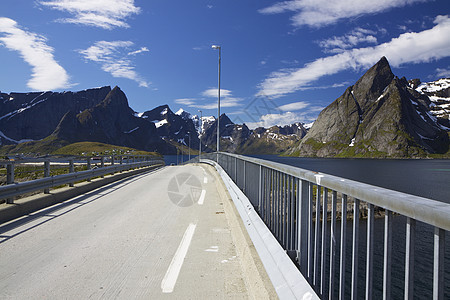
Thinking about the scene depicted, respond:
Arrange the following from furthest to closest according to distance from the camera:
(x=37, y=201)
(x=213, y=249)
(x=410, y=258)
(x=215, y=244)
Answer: (x=37, y=201) → (x=215, y=244) → (x=213, y=249) → (x=410, y=258)

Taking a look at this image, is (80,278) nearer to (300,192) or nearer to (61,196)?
(300,192)

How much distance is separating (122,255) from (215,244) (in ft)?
5.59

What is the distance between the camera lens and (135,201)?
1071cm

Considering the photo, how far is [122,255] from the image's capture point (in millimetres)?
5234

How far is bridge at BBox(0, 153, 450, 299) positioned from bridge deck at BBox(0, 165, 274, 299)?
18 mm

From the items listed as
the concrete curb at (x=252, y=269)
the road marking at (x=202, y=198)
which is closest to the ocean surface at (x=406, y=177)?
the road marking at (x=202, y=198)

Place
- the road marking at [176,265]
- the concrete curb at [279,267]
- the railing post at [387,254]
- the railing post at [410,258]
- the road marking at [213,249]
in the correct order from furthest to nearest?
the road marking at [213,249] → the road marking at [176,265] → the concrete curb at [279,267] → the railing post at [387,254] → the railing post at [410,258]

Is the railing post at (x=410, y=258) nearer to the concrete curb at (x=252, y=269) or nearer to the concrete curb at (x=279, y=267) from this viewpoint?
the concrete curb at (x=279, y=267)

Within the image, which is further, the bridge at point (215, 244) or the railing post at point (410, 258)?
Result: the bridge at point (215, 244)

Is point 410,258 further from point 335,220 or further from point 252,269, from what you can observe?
point 252,269

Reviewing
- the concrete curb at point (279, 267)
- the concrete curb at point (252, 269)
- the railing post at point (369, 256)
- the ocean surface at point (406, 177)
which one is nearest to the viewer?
the railing post at point (369, 256)

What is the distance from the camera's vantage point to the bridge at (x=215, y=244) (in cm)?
200

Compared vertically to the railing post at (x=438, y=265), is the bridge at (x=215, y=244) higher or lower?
lower

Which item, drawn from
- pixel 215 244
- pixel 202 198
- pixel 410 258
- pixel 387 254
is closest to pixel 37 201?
pixel 202 198
